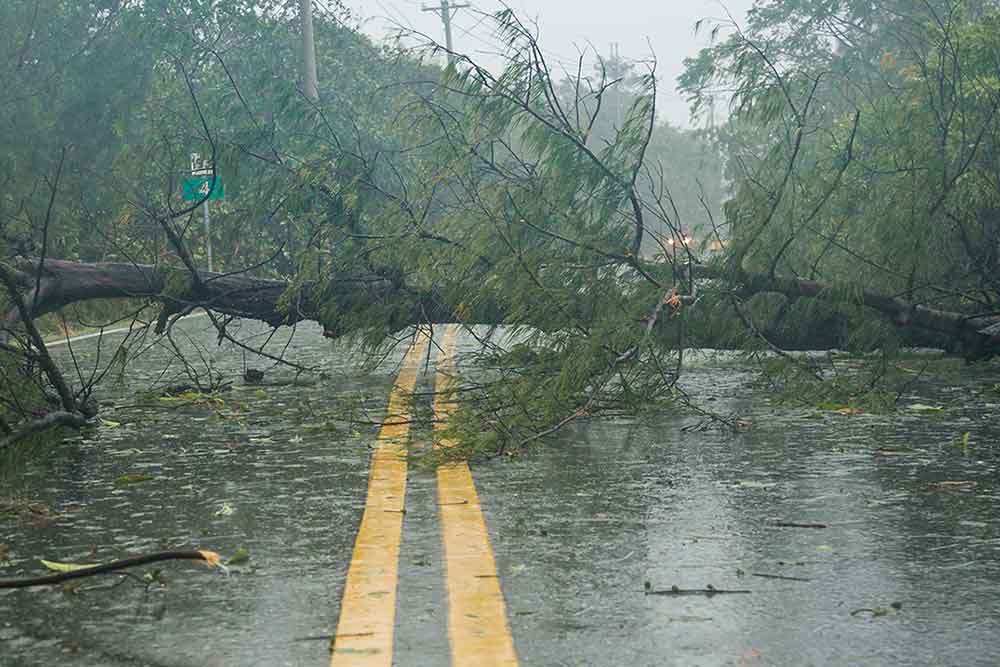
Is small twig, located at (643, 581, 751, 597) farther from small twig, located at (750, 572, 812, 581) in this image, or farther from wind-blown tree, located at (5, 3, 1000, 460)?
wind-blown tree, located at (5, 3, 1000, 460)

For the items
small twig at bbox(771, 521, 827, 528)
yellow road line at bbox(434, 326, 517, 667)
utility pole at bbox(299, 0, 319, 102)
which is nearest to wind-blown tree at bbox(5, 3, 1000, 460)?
Result: yellow road line at bbox(434, 326, 517, 667)

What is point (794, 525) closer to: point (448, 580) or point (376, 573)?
point (448, 580)

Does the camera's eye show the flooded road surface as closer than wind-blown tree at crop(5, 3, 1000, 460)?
Yes

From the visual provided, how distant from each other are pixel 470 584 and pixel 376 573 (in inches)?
14.2

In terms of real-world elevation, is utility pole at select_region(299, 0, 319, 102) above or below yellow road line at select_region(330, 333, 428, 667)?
above

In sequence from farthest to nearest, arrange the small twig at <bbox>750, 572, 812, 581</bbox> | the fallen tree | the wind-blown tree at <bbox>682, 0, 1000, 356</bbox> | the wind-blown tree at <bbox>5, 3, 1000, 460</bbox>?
the fallen tree
the wind-blown tree at <bbox>682, 0, 1000, 356</bbox>
the wind-blown tree at <bbox>5, 3, 1000, 460</bbox>
the small twig at <bbox>750, 572, 812, 581</bbox>

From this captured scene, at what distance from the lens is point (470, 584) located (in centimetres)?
523

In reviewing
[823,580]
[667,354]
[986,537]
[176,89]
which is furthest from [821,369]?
[176,89]

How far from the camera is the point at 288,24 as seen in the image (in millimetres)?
39469

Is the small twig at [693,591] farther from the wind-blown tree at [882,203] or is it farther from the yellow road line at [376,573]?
the wind-blown tree at [882,203]

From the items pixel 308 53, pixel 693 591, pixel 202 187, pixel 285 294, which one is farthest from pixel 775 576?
pixel 308 53

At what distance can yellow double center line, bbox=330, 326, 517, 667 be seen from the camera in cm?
438

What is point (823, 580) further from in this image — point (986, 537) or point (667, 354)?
point (667, 354)

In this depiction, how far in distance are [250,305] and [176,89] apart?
41.9ft
